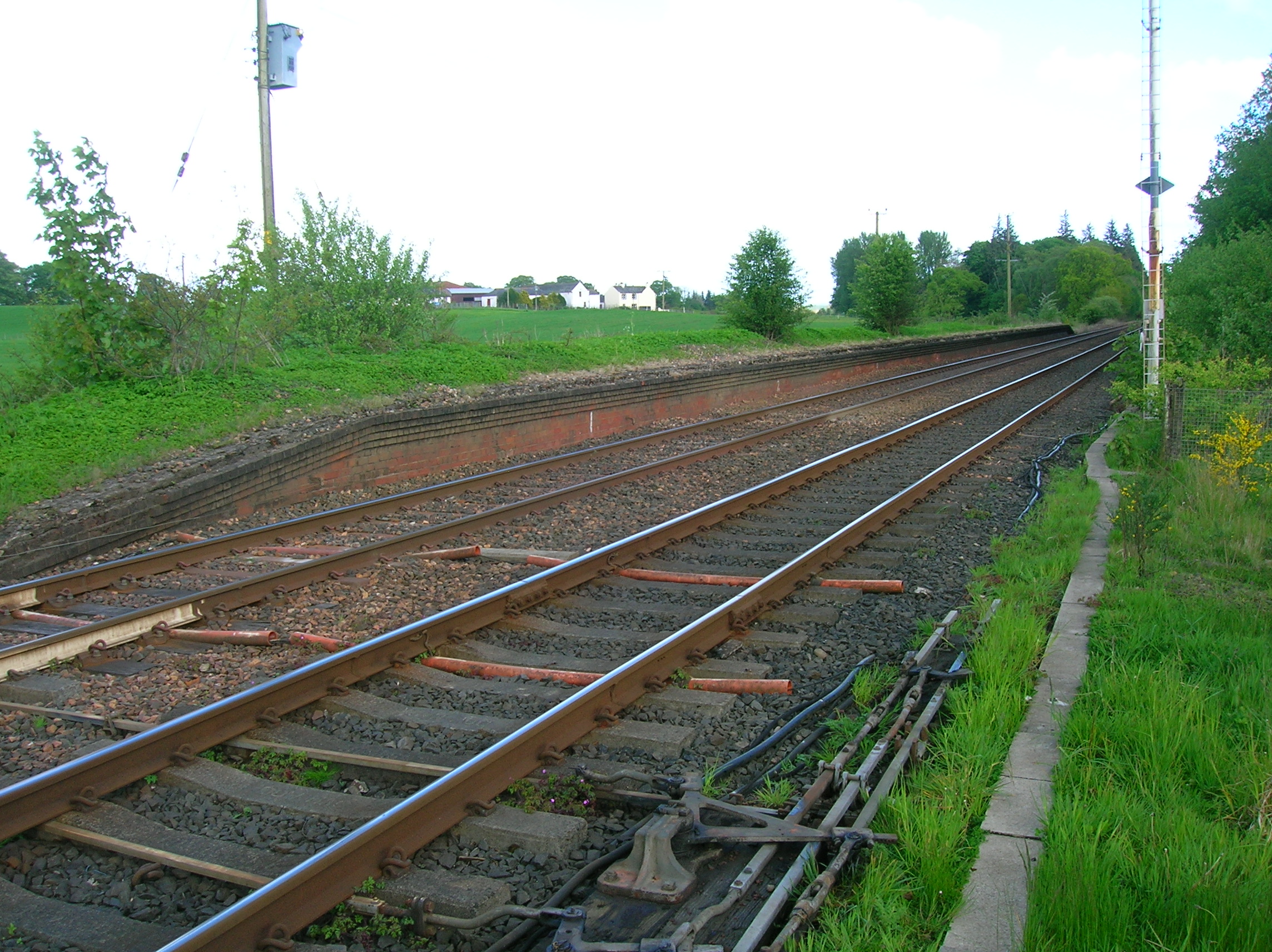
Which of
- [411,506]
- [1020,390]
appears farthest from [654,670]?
[1020,390]

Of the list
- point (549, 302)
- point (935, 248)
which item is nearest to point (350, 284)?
point (549, 302)

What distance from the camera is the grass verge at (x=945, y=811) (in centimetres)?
300

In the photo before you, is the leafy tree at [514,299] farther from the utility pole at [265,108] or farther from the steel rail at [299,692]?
the steel rail at [299,692]

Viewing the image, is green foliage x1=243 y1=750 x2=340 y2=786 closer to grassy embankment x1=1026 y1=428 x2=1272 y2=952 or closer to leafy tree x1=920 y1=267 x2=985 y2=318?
grassy embankment x1=1026 y1=428 x2=1272 y2=952

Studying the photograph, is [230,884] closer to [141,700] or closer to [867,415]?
[141,700]

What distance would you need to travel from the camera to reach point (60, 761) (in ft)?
14.3

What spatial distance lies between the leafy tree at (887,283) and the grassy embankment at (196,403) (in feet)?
87.8

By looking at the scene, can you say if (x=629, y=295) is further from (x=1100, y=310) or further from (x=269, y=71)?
(x=269, y=71)

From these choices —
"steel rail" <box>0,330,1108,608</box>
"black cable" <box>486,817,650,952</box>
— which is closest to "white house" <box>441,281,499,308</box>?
"steel rail" <box>0,330,1108,608</box>

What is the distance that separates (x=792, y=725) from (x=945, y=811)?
110cm

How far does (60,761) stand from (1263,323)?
19.2 meters

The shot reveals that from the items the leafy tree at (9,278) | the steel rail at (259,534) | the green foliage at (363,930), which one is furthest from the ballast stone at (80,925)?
the leafy tree at (9,278)

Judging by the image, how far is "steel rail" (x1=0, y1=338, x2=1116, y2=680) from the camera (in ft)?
18.3

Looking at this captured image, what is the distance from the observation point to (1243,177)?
36.6m
